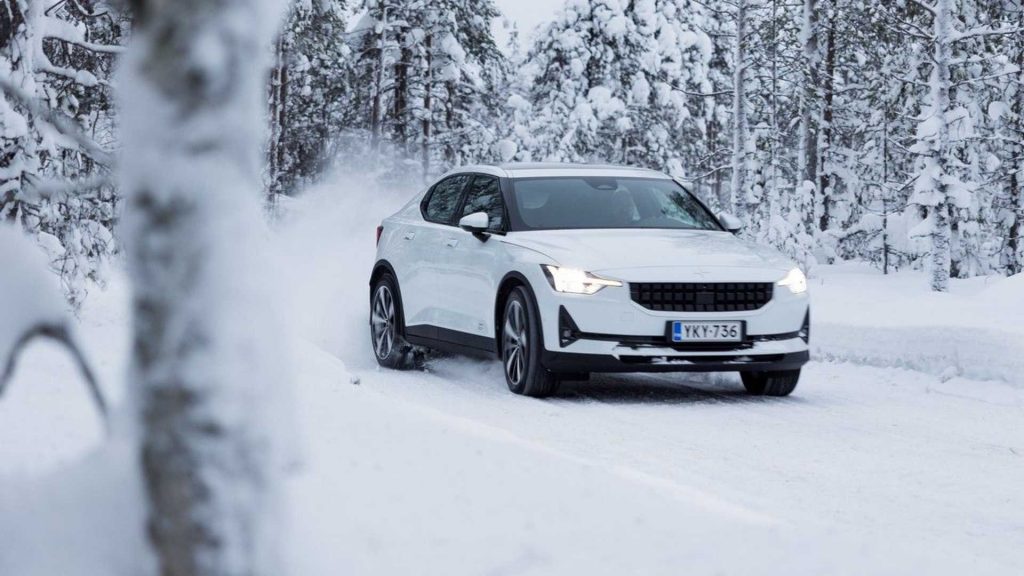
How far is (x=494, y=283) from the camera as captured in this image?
9.75 metres

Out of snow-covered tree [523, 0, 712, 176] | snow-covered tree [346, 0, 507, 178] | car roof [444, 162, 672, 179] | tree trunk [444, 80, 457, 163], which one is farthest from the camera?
tree trunk [444, 80, 457, 163]

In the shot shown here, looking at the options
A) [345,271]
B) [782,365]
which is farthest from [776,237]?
[782,365]

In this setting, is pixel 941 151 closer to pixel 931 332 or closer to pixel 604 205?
pixel 931 332

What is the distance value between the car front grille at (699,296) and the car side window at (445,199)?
103 inches

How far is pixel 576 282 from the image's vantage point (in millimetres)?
8898

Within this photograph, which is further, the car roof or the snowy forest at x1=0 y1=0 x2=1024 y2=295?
the snowy forest at x1=0 y1=0 x2=1024 y2=295

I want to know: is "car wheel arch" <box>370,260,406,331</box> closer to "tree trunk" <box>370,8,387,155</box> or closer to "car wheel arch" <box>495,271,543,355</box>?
"car wheel arch" <box>495,271,543,355</box>

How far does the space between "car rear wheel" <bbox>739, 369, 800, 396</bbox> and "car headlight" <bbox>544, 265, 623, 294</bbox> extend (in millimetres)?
1586

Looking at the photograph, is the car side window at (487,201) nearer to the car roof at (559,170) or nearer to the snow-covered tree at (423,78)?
the car roof at (559,170)

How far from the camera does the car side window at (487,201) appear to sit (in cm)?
1027

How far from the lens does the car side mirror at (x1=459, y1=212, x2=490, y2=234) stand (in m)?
9.90

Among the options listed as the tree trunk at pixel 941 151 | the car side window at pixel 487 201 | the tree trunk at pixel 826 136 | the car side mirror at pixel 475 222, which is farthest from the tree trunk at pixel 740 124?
the car side mirror at pixel 475 222

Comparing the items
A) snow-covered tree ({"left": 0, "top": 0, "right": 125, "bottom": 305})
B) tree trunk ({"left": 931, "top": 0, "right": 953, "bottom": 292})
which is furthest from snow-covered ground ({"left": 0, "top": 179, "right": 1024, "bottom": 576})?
tree trunk ({"left": 931, "top": 0, "right": 953, "bottom": 292})

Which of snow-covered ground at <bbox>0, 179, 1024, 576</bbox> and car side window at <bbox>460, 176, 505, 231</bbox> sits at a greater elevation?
car side window at <bbox>460, 176, 505, 231</bbox>
